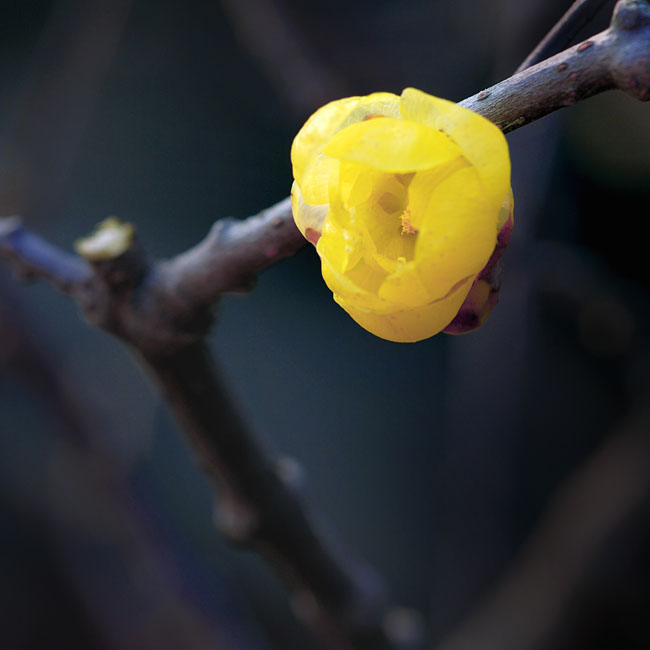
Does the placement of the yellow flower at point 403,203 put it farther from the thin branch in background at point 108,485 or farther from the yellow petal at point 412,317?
the thin branch in background at point 108,485

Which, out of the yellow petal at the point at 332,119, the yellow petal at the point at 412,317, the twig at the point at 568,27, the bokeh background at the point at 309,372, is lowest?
the bokeh background at the point at 309,372

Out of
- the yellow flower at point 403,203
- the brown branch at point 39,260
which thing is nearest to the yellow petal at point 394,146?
the yellow flower at point 403,203

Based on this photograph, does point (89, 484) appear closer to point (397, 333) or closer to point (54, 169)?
point (54, 169)

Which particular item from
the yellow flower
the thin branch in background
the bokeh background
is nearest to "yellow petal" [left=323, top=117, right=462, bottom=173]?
the yellow flower

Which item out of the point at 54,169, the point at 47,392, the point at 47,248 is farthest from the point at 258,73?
the point at 47,248

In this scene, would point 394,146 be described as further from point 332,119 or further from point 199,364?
point 199,364

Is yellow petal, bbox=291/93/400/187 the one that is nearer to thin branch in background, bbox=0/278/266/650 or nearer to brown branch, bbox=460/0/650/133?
brown branch, bbox=460/0/650/133
